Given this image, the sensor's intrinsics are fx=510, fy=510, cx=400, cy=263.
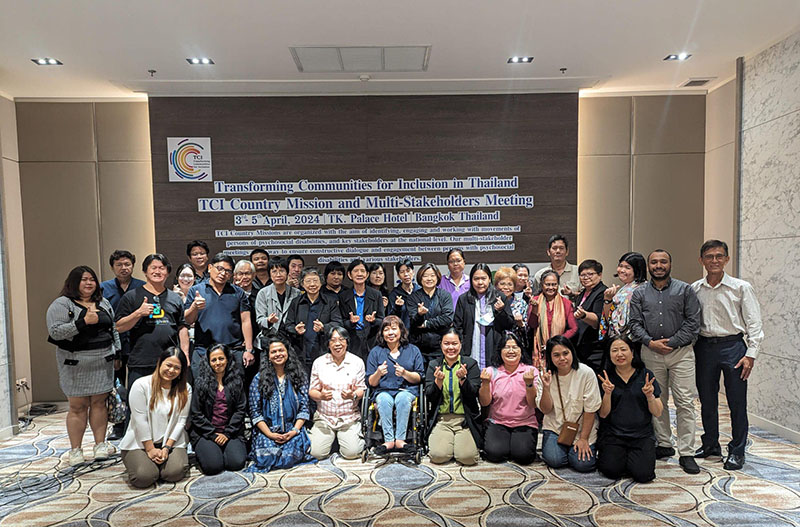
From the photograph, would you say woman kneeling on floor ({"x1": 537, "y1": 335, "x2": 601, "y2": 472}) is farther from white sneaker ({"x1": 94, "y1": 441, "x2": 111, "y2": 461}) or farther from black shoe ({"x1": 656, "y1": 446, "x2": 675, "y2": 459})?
white sneaker ({"x1": 94, "y1": 441, "x2": 111, "y2": 461})

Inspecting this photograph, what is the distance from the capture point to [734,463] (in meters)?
3.85

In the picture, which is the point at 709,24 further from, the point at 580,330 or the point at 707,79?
the point at 580,330

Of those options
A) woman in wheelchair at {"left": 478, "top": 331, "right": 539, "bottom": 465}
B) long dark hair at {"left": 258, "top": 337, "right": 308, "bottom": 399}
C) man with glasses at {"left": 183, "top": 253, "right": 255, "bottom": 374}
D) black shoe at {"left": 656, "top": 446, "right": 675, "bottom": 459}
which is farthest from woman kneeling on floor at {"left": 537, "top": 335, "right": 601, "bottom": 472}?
man with glasses at {"left": 183, "top": 253, "right": 255, "bottom": 374}

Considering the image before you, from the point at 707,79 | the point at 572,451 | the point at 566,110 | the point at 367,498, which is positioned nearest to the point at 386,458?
the point at 367,498

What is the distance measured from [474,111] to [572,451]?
12.6ft

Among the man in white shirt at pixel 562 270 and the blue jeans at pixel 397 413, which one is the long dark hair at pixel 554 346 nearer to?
the man in white shirt at pixel 562 270

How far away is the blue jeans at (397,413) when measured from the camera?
162 inches

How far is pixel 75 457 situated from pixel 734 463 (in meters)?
5.15

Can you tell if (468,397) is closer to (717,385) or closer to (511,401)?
(511,401)

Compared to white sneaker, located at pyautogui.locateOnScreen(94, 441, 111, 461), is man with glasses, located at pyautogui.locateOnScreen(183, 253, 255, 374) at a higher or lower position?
higher

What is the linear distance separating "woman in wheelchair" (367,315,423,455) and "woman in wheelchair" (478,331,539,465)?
1.94 ft

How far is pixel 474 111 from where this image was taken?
5953 millimetres

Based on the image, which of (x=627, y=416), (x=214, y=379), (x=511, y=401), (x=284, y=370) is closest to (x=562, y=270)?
(x=511, y=401)

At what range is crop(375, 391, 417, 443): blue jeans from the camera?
4121mm
